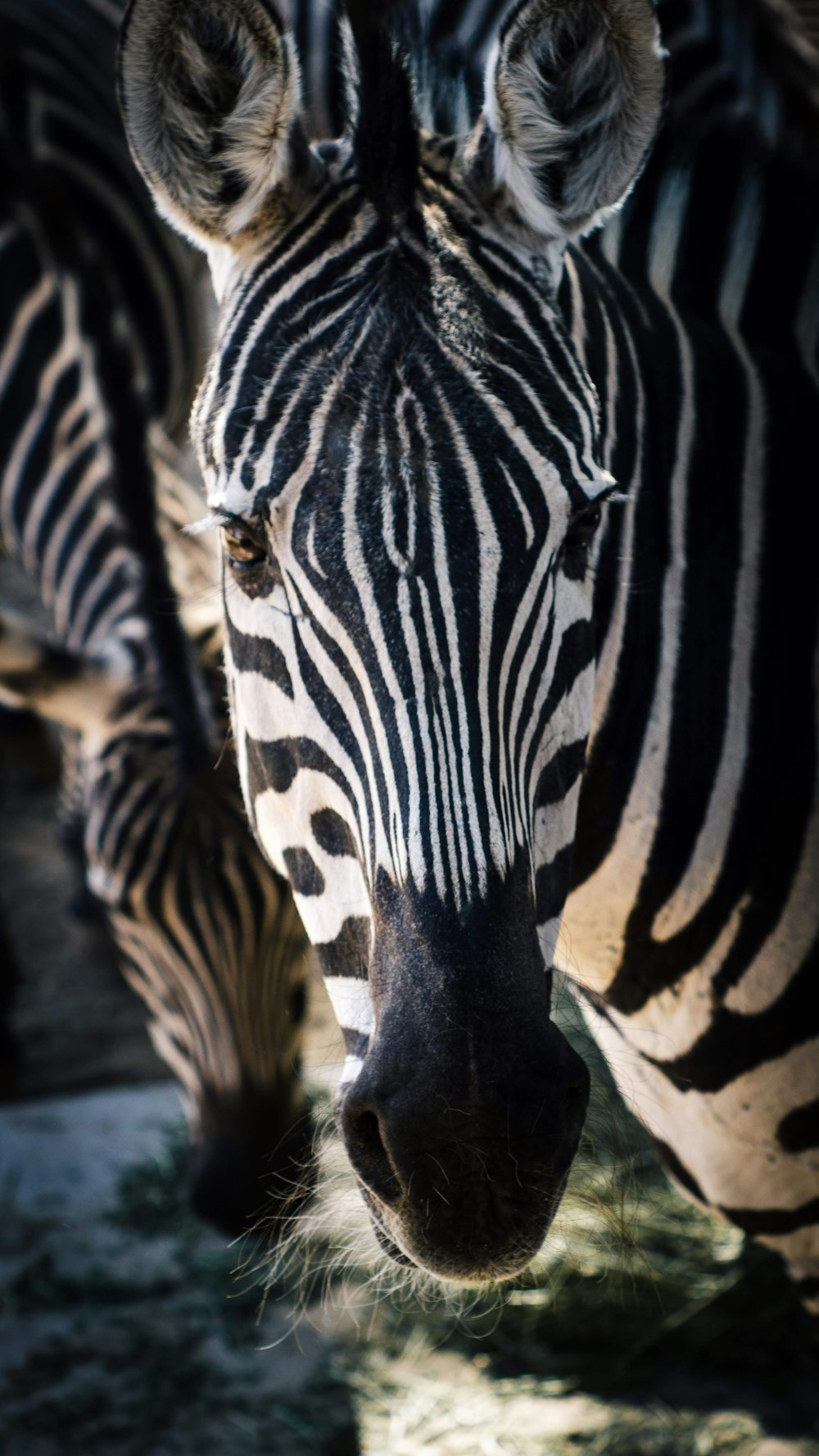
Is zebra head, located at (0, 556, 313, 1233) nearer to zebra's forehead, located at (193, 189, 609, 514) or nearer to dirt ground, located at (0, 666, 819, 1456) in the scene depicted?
dirt ground, located at (0, 666, 819, 1456)

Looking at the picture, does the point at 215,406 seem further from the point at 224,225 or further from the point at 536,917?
the point at 536,917

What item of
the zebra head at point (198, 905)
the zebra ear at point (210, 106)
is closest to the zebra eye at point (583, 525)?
the zebra ear at point (210, 106)

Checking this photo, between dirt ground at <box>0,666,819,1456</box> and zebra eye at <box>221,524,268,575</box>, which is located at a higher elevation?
zebra eye at <box>221,524,268,575</box>

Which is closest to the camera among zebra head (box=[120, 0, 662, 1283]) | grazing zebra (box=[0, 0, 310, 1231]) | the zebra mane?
zebra head (box=[120, 0, 662, 1283])

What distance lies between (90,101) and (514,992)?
22.3 feet

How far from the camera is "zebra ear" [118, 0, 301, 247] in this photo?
80.6 inches

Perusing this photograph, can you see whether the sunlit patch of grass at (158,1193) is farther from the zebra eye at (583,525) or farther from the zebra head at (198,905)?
the zebra eye at (583,525)

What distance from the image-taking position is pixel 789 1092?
2555mm

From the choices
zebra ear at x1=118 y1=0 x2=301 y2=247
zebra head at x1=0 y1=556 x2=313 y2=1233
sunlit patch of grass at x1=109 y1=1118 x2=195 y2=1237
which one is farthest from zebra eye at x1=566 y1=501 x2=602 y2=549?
sunlit patch of grass at x1=109 y1=1118 x2=195 y2=1237

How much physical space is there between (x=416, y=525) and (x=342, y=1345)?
13.3 ft

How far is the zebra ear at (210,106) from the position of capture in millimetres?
2047

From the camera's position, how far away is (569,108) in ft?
7.20

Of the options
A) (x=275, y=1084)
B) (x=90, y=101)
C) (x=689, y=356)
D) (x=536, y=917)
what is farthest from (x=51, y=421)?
(x=536, y=917)

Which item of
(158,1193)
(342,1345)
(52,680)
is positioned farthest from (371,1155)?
(158,1193)
